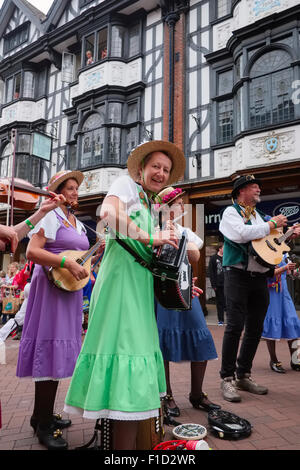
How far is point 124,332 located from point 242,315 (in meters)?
2.16

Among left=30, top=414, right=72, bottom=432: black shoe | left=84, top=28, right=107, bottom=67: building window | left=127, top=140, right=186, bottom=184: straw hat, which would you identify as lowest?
left=30, top=414, right=72, bottom=432: black shoe

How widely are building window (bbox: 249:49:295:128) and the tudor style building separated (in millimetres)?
29

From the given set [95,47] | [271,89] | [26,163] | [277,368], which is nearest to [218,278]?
[277,368]

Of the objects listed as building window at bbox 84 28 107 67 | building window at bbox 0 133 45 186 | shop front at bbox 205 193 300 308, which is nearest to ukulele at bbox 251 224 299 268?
shop front at bbox 205 193 300 308

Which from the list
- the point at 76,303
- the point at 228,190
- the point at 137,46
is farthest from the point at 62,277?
the point at 137,46

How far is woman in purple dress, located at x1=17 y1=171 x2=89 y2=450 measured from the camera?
95.0 inches

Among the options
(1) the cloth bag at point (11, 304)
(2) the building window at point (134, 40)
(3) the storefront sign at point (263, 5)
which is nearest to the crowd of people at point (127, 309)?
(1) the cloth bag at point (11, 304)

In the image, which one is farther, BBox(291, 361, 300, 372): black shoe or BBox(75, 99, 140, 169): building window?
BBox(75, 99, 140, 169): building window

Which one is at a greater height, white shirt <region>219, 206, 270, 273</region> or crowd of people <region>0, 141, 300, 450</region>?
white shirt <region>219, 206, 270, 273</region>

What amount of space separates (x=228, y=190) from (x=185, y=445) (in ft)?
29.6

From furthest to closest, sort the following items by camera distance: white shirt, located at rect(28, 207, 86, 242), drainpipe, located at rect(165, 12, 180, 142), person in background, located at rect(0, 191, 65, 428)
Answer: drainpipe, located at rect(165, 12, 180, 142) < white shirt, located at rect(28, 207, 86, 242) < person in background, located at rect(0, 191, 65, 428)

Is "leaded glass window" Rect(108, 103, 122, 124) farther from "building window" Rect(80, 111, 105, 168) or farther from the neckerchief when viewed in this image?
the neckerchief

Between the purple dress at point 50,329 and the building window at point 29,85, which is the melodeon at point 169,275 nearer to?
the purple dress at point 50,329

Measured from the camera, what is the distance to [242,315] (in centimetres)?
353
